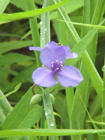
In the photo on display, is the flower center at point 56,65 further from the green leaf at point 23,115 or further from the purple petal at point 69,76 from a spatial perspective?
the green leaf at point 23,115

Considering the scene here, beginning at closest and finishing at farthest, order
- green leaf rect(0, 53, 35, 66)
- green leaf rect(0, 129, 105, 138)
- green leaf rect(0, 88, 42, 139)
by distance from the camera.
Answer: green leaf rect(0, 129, 105, 138) → green leaf rect(0, 88, 42, 139) → green leaf rect(0, 53, 35, 66)

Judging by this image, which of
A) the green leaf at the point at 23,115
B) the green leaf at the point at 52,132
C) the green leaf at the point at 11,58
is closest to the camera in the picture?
the green leaf at the point at 52,132

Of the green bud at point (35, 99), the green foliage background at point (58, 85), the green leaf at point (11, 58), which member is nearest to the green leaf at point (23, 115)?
the green foliage background at point (58, 85)

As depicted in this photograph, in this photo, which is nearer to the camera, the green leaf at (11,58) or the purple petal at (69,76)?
the purple petal at (69,76)

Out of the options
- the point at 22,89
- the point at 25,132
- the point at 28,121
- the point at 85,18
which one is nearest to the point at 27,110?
the point at 28,121

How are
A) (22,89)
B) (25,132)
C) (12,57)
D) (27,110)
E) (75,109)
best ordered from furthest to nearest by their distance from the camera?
(22,89)
(12,57)
(75,109)
(27,110)
(25,132)

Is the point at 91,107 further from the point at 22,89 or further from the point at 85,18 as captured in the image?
the point at 85,18

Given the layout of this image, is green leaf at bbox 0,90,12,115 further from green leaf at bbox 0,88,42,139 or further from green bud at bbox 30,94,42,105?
green bud at bbox 30,94,42,105

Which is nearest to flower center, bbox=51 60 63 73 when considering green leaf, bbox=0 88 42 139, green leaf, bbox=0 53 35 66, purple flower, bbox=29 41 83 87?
purple flower, bbox=29 41 83 87
